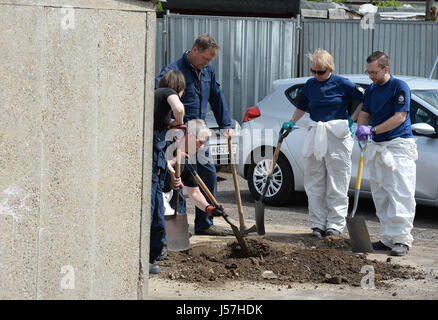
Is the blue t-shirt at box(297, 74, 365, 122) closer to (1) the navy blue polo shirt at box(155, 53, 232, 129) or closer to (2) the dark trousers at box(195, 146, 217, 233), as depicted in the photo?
(1) the navy blue polo shirt at box(155, 53, 232, 129)

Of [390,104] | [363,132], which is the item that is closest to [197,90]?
[363,132]

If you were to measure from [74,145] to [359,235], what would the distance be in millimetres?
3841

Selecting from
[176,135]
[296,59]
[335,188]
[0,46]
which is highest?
[296,59]

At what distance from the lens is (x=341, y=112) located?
8477 mm

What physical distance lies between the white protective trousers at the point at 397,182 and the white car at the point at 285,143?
1.71m

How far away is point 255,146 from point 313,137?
7.93 ft

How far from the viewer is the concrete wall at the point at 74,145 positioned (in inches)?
176

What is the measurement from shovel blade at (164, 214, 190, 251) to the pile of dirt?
0.23ft

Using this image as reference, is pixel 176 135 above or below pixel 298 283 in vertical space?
above

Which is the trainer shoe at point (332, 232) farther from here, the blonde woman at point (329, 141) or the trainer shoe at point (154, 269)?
the trainer shoe at point (154, 269)

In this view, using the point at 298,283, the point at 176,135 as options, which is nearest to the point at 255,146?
the point at 176,135

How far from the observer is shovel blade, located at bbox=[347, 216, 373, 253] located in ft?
25.2

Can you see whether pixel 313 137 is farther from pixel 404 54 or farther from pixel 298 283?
pixel 404 54

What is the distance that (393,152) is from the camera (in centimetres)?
782
